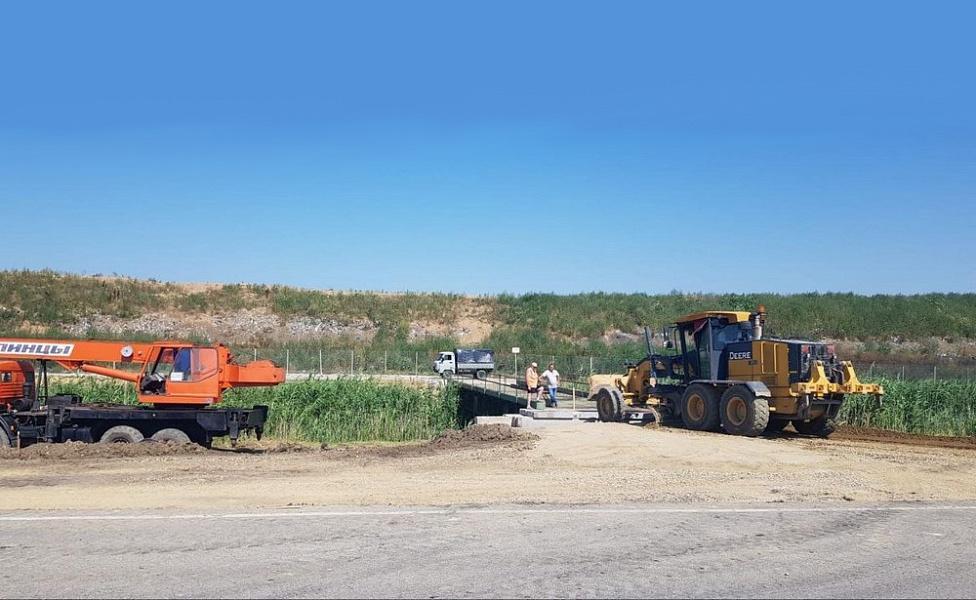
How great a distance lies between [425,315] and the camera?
257ft

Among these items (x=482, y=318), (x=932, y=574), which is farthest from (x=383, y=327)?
(x=932, y=574)

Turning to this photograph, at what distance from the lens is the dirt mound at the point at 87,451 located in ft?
59.7

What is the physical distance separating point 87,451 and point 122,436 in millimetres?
1417

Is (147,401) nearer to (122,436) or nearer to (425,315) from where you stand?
(122,436)

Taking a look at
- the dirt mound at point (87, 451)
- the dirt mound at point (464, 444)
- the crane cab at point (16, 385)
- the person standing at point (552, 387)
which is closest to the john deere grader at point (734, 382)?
the person standing at point (552, 387)

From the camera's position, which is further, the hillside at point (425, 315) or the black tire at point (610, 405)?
the hillside at point (425, 315)

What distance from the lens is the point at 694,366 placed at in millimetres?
23750

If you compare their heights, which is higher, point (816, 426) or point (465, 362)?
point (465, 362)

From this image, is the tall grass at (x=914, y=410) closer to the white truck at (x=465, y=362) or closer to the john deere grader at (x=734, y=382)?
the john deere grader at (x=734, y=382)

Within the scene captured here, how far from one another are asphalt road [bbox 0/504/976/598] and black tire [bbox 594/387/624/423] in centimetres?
1165

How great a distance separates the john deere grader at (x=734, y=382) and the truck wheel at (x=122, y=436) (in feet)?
39.2

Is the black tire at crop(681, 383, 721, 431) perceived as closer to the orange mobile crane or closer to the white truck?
the orange mobile crane

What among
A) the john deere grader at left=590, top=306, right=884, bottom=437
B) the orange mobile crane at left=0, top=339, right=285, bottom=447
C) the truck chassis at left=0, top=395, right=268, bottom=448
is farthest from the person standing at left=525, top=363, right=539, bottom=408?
the truck chassis at left=0, top=395, right=268, bottom=448

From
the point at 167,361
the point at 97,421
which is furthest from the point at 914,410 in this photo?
the point at 97,421
